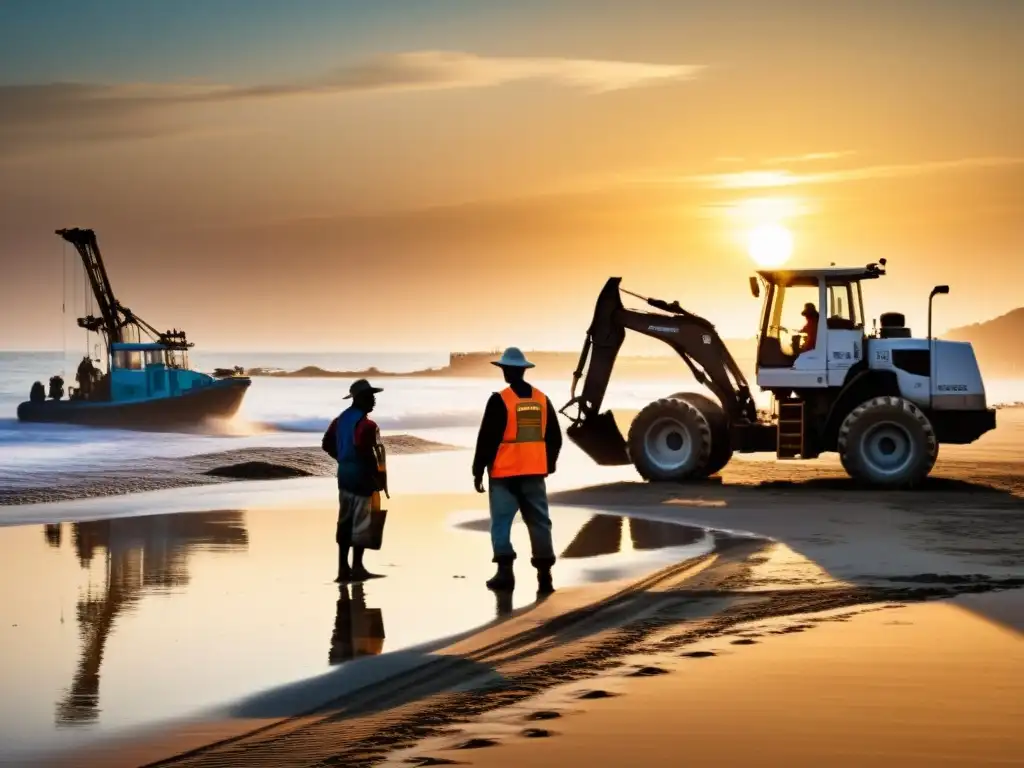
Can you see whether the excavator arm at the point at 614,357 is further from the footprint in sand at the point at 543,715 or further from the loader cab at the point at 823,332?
the footprint in sand at the point at 543,715

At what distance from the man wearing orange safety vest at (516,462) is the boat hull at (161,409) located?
42.6 metres

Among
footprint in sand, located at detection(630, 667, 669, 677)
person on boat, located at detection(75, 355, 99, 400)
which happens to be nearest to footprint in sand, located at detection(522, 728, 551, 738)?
footprint in sand, located at detection(630, 667, 669, 677)

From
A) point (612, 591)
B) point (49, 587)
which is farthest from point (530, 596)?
point (49, 587)

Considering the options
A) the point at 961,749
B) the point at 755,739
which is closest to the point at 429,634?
the point at 755,739

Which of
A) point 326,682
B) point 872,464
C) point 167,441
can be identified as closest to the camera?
point 326,682

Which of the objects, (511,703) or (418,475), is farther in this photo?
(418,475)

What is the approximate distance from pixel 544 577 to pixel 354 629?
7.76 feet

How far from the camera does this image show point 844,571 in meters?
13.7

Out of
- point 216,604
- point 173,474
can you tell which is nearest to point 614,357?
point 173,474

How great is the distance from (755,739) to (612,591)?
208 inches

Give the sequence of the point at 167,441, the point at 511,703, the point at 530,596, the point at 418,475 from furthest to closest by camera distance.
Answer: the point at 167,441
the point at 418,475
the point at 530,596
the point at 511,703

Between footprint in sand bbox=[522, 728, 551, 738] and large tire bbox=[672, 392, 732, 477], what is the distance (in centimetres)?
1805

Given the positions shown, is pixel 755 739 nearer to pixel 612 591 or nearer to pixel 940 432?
pixel 612 591

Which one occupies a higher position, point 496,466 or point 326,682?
point 496,466
